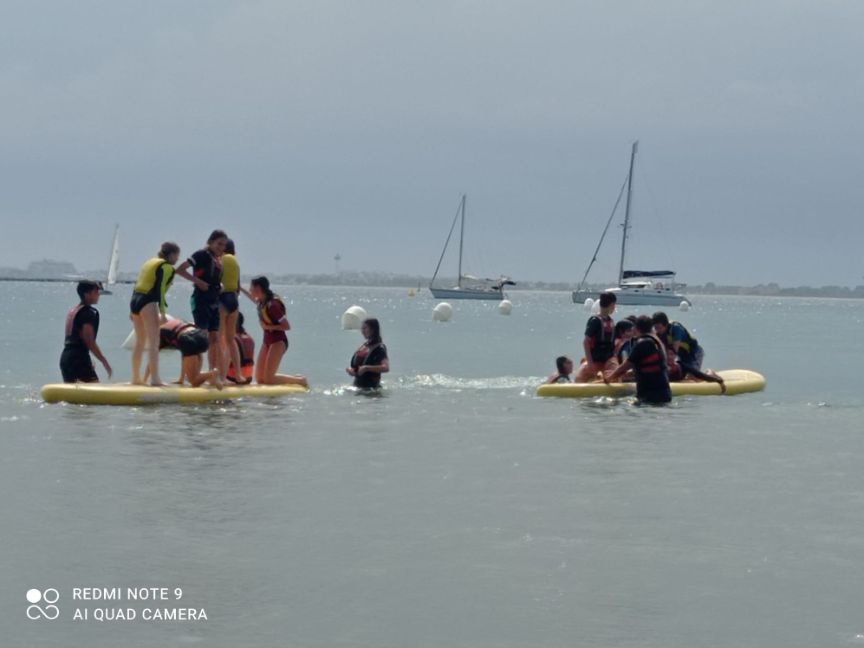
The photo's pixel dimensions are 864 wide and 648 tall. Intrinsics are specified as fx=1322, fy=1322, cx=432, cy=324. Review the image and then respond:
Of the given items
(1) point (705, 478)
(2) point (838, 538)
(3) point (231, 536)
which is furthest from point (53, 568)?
(1) point (705, 478)

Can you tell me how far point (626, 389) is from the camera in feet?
51.3

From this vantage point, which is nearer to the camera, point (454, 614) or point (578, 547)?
point (454, 614)

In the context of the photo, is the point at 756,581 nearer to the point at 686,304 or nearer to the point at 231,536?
the point at 231,536

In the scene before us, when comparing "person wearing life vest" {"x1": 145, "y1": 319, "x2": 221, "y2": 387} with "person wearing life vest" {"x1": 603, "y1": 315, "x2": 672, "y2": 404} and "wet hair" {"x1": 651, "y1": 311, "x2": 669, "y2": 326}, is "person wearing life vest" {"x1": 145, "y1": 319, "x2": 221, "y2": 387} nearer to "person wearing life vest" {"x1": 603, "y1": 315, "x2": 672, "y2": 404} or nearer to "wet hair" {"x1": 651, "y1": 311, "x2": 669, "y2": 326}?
"person wearing life vest" {"x1": 603, "y1": 315, "x2": 672, "y2": 404}

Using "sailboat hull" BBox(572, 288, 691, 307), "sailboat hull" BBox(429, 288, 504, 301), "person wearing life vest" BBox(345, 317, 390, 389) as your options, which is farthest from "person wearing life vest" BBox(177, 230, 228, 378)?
"sailboat hull" BBox(429, 288, 504, 301)

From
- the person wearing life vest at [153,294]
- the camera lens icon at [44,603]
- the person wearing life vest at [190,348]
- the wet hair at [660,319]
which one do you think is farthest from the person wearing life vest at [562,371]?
the camera lens icon at [44,603]

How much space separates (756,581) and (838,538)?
4.29ft

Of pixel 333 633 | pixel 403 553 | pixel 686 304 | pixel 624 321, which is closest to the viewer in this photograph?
pixel 333 633

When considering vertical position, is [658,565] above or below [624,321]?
below

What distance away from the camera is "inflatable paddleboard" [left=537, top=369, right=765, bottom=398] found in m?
15.7

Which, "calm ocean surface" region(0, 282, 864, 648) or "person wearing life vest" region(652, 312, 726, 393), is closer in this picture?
"calm ocean surface" region(0, 282, 864, 648)

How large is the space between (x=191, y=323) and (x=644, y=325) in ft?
16.5

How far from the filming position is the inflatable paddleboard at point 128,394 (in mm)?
13914

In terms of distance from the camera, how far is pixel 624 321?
53.2 feet
